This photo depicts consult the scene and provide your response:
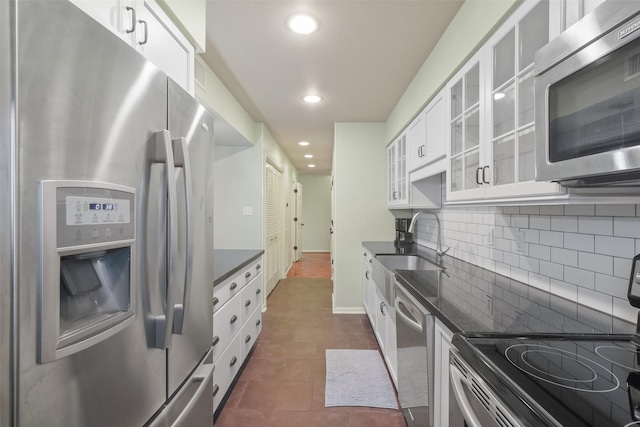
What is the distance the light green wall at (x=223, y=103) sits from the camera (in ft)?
7.70

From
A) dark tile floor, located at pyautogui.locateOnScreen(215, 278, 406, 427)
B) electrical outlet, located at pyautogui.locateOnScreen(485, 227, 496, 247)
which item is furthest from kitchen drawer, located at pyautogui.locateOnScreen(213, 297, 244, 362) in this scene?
electrical outlet, located at pyautogui.locateOnScreen(485, 227, 496, 247)

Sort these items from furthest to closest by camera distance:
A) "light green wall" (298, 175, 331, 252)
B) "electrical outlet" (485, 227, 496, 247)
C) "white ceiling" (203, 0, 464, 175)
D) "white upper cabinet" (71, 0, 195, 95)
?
"light green wall" (298, 175, 331, 252) → "electrical outlet" (485, 227, 496, 247) → "white ceiling" (203, 0, 464, 175) → "white upper cabinet" (71, 0, 195, 95)

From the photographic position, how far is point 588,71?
79 cm

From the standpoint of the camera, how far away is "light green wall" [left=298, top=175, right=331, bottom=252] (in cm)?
973

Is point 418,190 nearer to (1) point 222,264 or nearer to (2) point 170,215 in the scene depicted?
(1) point 222,264

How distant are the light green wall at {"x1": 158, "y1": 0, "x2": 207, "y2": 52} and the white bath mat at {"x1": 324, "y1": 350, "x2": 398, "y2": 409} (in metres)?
2.36

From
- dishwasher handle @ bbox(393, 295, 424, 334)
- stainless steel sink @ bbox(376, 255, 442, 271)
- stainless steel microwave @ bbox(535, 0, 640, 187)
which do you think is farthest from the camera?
stainless steel sink @ bbox(376, 255, 442, 271)

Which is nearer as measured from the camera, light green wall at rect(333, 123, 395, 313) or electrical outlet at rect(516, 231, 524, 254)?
electrical outlet at rect(516, 231, 524, 254)

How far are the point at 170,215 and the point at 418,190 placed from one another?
2357mm

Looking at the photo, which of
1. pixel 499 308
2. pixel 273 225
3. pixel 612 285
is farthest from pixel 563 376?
pixel 273 225

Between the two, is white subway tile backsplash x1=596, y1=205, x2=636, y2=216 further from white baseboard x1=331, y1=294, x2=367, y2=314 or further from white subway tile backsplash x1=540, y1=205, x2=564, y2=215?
white baseboard x1=331, y1=294, x2=367, y2=314

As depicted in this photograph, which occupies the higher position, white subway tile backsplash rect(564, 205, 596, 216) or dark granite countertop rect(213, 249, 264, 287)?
white subway tile backsplash rect(564, 205, 596, 216)

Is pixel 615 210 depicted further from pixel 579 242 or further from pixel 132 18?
pixel 132 18

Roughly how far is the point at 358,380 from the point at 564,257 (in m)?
1.66
